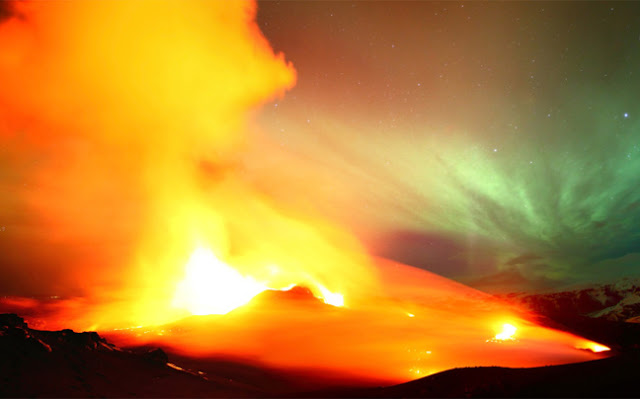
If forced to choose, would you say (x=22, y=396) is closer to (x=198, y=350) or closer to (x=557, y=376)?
(x=198, y=350)

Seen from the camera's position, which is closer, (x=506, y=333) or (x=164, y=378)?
(x=164, y=378)

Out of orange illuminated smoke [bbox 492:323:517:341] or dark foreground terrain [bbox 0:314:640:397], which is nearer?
dark foreground terrain [bbox 0:314:640:397]

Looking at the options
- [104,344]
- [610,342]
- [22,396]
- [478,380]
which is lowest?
[22,396]

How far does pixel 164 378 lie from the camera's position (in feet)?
80.8

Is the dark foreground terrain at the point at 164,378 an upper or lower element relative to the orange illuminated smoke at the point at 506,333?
lower

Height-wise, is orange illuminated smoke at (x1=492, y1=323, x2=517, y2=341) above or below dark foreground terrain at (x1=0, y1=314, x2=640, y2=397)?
above

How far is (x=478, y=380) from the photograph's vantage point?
62.7 ft

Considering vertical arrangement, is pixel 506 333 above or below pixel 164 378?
above

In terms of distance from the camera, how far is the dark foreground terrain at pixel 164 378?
17.1 metres

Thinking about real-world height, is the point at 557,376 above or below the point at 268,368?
above

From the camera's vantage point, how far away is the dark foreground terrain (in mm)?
17062

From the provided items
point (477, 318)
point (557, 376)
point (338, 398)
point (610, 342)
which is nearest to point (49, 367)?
point (338, 398)

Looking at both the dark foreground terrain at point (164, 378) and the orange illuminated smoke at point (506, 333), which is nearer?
the dark foreground terrain at point (164, 378)

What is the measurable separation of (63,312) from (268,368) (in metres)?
65.1
